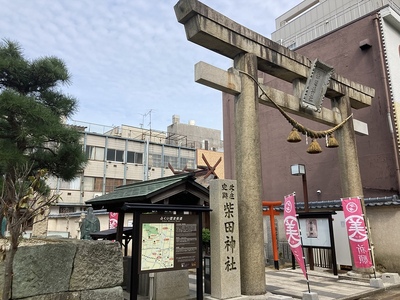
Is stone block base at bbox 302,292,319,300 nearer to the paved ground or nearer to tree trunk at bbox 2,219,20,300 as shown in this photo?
the paved ground

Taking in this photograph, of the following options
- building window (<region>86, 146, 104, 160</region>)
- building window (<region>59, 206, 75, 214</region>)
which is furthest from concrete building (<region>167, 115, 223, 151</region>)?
building window (<region>59, 206, 75, 214</region>)

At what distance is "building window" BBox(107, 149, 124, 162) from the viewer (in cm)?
3753

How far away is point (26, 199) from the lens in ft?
14.3

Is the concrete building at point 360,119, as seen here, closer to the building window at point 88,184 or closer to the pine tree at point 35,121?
the pine tree at point 35,121

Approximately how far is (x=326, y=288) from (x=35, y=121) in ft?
34.7

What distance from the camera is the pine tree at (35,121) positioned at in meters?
9.77

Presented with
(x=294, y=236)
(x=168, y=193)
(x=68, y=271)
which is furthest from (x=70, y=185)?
(x=68, y=271)

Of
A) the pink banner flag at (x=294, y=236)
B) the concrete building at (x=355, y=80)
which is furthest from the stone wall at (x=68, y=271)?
the concrete building at (x=355, y=80)

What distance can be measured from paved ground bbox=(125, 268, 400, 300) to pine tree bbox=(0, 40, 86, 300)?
5.26 m

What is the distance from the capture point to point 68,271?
512 centimetres

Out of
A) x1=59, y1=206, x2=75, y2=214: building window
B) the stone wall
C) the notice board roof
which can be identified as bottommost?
the stone wall

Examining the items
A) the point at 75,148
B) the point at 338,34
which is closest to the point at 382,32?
the point at 338,34

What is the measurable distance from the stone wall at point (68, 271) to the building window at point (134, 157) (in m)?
34.2

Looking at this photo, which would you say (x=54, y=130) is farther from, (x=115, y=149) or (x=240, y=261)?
(x=115, y=149)
